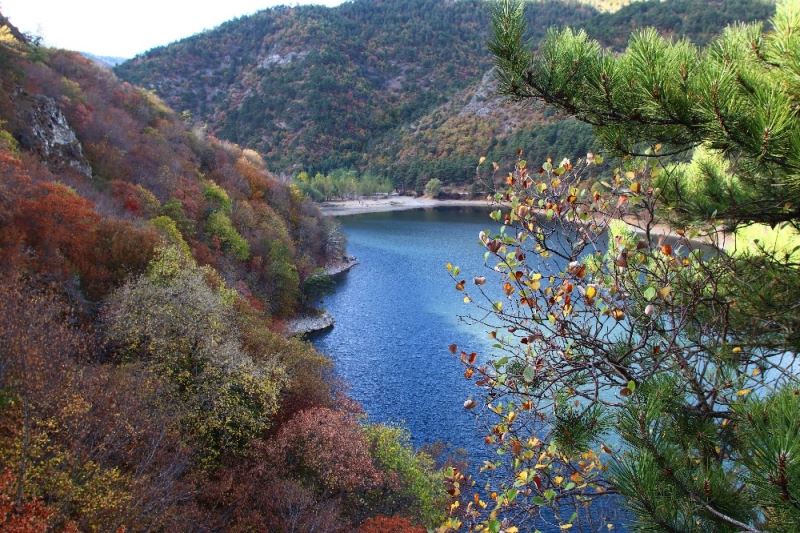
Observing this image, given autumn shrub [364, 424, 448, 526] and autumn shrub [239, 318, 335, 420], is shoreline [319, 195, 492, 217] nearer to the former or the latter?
autumn shrub [239, 318, 335, 420]

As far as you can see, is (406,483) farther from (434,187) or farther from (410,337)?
(434,187)

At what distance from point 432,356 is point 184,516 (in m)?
18.4

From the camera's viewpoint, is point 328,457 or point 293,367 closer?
point 328,457

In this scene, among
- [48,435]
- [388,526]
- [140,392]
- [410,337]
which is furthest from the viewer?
[410,337]

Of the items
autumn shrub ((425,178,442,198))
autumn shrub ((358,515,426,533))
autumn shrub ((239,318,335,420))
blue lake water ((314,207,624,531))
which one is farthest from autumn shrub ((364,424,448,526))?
autumn shrub ((425,178,442,198))

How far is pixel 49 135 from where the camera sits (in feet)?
86.3

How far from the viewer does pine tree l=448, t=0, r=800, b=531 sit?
294 centimetres

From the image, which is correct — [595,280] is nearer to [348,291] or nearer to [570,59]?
[570,59]

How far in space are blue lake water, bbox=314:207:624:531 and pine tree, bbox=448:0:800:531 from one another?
4602 millimetres

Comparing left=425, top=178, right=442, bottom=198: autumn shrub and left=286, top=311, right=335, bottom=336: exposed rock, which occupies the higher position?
left=425, top=178, right=442, bottom=198: autumn shrub

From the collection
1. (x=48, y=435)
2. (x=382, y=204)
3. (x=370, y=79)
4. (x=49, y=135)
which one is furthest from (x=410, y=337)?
(x=370, y=79)

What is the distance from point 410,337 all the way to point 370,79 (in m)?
125

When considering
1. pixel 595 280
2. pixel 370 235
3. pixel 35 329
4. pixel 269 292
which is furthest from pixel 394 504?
pixel 370 235

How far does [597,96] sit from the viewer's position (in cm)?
380
